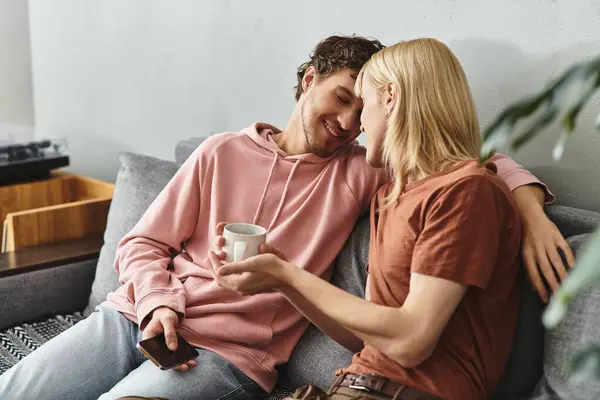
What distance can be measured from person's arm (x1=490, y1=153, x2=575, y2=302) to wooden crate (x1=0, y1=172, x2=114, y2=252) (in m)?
1.57

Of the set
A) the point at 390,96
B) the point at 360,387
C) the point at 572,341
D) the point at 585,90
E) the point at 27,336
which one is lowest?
the point at 27,336

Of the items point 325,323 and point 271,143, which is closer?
point 325,323

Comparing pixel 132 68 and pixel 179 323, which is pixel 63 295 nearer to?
pixel 179 323

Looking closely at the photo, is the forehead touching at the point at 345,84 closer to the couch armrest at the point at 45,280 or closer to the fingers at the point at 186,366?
the fingers at the point at 186,366

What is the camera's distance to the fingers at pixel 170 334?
162cm

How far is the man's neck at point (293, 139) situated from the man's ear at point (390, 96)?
1.32 ft

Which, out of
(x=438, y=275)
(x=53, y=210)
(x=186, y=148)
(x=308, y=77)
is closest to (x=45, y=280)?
(x=53, y=210)

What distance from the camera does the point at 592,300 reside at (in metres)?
1.33

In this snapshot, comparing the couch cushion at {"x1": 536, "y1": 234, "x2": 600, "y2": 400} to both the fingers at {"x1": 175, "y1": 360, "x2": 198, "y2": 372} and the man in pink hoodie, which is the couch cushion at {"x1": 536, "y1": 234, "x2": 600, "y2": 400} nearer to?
the man in pink hoodie

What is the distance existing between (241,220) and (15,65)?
2.12 metres

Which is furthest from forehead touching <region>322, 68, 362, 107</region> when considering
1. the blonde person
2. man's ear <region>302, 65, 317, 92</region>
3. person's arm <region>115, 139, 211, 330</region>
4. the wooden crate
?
the wooden crate

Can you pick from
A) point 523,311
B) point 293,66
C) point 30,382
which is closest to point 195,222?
point 30,382

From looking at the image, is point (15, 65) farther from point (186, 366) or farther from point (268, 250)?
point (268, 250)

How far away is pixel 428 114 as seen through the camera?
143 cm
